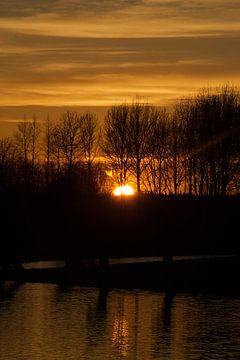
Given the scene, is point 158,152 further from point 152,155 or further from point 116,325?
point 116,325

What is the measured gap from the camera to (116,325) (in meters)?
20.2

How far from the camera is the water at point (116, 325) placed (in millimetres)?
16625

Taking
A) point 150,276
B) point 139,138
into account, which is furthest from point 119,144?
point 150,276

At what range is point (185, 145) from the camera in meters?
67.5

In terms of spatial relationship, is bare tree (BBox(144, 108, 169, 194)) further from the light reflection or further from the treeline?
the light reflection

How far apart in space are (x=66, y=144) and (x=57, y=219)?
2880 centimetres

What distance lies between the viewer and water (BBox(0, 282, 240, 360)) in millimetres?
16625

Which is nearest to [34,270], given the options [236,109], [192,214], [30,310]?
[30,310]

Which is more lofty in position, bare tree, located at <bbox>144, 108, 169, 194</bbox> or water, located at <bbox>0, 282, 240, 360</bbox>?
bare tree, located at <bbox>144, 108, 169, 194</bbox>

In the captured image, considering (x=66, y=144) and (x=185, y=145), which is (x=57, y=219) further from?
(x=66, y=144)

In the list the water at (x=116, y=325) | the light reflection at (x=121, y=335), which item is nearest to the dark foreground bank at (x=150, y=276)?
the water at (x=116, y=325)

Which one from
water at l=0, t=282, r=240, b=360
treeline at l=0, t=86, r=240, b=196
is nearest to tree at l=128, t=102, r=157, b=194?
treeline at l=0, t=86, r=240, b=196

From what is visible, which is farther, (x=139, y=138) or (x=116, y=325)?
(x=139, y=138)

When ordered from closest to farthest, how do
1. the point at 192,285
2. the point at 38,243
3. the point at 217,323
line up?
the point at 217,323, the point at 192,285, the point at 38,243
